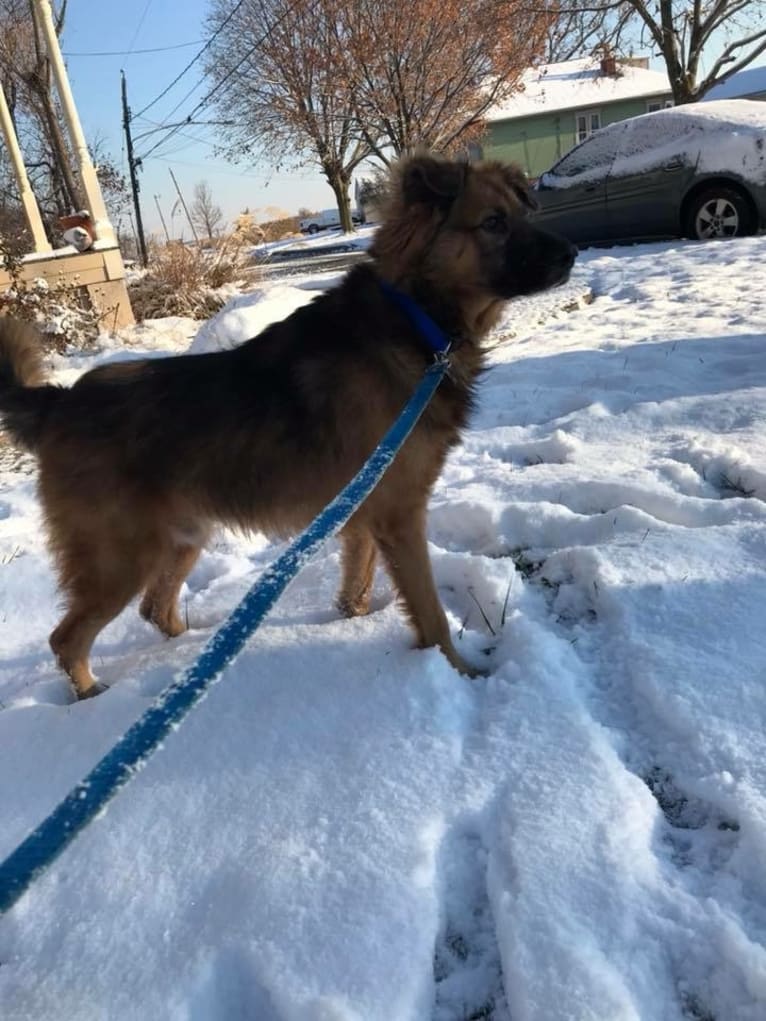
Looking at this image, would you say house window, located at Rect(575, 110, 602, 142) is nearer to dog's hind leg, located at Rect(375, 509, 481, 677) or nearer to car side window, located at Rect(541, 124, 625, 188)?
car side window, located at Rect(541, 124, 625, 188)

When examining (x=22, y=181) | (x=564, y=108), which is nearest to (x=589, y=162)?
(x=22, y=181)

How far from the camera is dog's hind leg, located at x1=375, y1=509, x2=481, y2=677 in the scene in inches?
108

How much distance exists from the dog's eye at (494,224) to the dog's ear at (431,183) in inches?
6.2

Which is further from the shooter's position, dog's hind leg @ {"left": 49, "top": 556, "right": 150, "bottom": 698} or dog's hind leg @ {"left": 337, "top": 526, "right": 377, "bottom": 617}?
dog's hind leg @ {"left": 337, "top": 526, "right": 377, "bottom": 617}

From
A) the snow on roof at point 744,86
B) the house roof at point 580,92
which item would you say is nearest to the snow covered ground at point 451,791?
the snow on roof at point 744,86

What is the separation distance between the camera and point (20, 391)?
2877mm

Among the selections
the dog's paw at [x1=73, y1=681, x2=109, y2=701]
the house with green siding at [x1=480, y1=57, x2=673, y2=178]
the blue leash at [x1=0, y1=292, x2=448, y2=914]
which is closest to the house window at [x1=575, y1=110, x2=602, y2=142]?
the house with green siding at [x1=480, y1=57, x2=673, y2=178]

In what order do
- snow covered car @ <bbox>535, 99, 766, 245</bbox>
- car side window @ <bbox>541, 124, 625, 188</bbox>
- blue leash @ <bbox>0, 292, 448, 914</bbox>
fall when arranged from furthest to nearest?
car side window @ <bbox>541, 124, 625, 188</bbox> < snow covered car @ <bbox>535, 99, 766, 245</bbox> < blue leash @ <bbox>0, 292, 448, 914</bbox>

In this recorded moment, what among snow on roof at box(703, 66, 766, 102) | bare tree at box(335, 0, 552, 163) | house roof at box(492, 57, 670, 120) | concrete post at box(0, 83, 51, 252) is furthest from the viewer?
house roof at box(492, 57, 670, 120)

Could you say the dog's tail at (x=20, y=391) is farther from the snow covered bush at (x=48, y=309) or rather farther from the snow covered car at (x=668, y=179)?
the snow covered car at (x=668, y=179)

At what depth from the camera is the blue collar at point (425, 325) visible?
2748 mm

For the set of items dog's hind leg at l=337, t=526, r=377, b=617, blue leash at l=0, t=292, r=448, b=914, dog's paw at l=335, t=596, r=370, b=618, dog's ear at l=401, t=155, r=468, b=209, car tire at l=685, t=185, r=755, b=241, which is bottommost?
dog's paw at l=335, t=596, r=370, b=618

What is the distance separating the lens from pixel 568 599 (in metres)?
2.97

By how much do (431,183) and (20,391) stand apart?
1796mm
